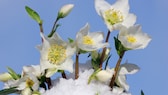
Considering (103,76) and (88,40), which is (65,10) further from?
(103,76)

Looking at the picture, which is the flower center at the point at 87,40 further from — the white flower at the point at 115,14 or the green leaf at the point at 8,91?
the green leaf at the point at 8,91

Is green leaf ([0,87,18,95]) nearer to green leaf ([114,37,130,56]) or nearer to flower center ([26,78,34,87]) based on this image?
flower center ([26,78,34,87])

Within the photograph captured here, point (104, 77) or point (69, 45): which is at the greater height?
point (69, 45)

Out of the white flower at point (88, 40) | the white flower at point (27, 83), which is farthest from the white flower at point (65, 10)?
the white flower at point (27, 83)

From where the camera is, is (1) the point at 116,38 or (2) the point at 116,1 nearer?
(1) the point at 116,38

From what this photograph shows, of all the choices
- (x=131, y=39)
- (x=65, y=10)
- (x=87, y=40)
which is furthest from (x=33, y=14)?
(x=131, y=39)

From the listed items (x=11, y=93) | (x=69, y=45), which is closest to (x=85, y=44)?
(x=69, y=45)

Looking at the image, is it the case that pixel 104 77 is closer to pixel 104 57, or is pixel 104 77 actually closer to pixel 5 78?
pixel 104 57
